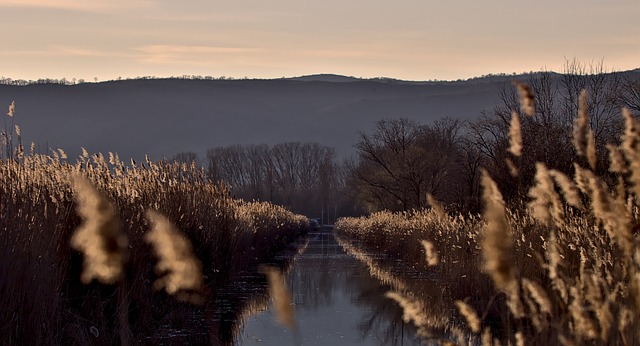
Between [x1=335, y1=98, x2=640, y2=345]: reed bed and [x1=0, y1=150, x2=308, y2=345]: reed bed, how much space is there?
1.57 m

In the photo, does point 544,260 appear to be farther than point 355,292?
No

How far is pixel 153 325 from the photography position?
11773 millimetres

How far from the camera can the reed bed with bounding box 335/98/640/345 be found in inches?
182

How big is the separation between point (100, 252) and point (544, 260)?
1058cm

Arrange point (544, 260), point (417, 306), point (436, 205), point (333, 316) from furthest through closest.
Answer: point (333, 316)
point (544, 260)
point (436, 205)
point (417, 306)

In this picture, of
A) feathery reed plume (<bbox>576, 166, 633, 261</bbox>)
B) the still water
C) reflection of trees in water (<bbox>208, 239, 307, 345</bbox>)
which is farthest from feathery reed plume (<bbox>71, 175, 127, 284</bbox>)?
reflection of trees in water (<bbox>208, 239, 307, 345</bbox>)

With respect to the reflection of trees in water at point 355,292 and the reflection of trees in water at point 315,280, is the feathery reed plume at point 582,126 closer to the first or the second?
the reflection of trees in water at point 355,292

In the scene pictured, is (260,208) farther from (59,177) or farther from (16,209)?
(16,209)

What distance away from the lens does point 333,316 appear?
14.7 metres

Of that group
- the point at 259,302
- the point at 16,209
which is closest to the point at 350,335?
the point at 259,302

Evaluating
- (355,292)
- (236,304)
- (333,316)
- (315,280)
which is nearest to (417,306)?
(333,316)

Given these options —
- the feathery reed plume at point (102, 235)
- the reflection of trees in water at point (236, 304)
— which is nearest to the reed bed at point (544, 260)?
the feathery reed plume at point (102, 235)

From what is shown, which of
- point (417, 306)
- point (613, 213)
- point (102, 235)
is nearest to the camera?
point (102, 235)

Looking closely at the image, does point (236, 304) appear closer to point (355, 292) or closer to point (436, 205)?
point (355, 292)
